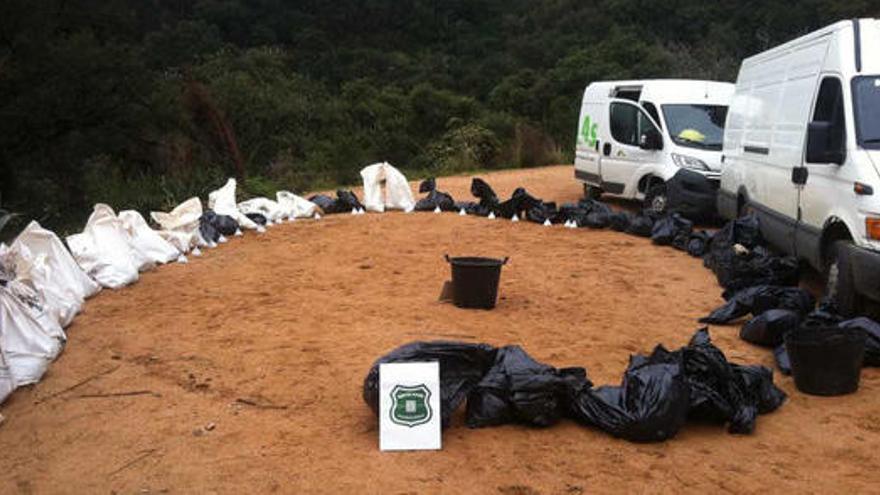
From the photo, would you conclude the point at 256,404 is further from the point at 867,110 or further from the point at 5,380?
the point at 867,110

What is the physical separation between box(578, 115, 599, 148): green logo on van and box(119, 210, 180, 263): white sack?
8.36 metres

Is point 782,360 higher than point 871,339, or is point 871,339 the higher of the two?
point 871,339

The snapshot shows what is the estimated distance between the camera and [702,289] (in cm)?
959

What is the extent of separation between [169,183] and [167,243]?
6.61m

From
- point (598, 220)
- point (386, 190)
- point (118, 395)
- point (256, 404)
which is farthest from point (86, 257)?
point (598, 220)

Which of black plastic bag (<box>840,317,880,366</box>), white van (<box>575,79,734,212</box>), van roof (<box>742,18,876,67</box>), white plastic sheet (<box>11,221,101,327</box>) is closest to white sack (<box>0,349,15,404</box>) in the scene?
white plastic sheet (<box>11,221,101,327</box>)

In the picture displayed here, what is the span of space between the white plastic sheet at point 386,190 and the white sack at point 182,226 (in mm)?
3519

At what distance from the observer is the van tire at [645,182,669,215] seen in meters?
14.2

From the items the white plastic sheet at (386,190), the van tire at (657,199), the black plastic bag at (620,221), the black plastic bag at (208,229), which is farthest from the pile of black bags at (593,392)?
the white plastic sheet at (386,190)

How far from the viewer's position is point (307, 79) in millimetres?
43969

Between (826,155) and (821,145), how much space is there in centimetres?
10

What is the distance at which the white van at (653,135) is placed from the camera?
14.4 metres

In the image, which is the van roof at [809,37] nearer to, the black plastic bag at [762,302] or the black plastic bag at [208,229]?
the black plastic bag at [762,302]

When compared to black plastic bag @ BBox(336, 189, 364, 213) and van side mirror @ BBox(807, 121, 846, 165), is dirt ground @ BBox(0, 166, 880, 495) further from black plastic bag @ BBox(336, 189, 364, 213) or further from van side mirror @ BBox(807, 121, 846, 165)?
black plastic bag @ BBox(336, 189, 364, 213)
